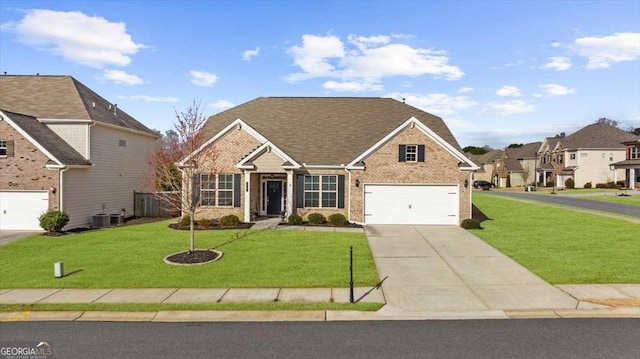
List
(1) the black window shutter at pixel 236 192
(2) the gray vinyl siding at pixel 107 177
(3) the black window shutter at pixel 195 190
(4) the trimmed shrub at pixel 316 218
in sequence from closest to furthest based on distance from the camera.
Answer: (3) the black window shutter at pixel 195 190 < (4) the trimmed shrub at pixel 316 218 < (2) the gray vinyl siding at pixel 107 177 < (1) the black window shutter at pixel 236 192

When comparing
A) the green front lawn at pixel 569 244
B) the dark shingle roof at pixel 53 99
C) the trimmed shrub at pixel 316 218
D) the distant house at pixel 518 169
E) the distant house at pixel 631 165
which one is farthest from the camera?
the distant house at pixel 518 169

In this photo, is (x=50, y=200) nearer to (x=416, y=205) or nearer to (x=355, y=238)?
(x=355, y=238)

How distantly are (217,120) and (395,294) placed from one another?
21.4 metres

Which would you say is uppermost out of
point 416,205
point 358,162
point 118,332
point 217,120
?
point 217,120

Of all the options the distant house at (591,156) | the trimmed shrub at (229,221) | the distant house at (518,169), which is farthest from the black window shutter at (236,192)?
the distant house at (518,169)

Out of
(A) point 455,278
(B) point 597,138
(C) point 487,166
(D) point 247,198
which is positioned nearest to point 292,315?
(A) point 455,278

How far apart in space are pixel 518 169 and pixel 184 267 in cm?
7359

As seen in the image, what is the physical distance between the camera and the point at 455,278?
39.3 ft

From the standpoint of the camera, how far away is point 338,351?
23.3 ft

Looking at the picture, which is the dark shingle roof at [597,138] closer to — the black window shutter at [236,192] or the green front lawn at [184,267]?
the green front lawn at [184,267]

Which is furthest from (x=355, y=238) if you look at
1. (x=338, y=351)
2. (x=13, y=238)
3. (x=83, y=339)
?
(x=13, y=238)

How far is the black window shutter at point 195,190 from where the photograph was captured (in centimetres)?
1457

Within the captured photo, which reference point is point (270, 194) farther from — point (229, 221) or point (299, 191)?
point (229, 221)

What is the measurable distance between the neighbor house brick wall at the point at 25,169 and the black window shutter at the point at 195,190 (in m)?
11.2
